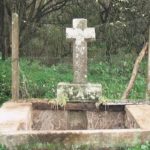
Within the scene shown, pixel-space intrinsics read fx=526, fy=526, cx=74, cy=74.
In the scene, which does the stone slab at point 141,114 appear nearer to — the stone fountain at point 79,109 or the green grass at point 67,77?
the stone fountain at point 79,109

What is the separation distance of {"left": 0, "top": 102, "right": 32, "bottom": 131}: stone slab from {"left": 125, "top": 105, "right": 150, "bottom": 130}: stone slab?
5.18 ft

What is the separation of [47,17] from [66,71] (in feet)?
15.3

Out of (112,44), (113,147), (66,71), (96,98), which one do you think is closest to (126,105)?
(96,98)

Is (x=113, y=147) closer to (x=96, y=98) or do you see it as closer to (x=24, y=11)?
(x=96, y=98)

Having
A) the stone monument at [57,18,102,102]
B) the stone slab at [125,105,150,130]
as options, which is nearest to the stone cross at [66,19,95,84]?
the stone monument at [57,18,102,102]

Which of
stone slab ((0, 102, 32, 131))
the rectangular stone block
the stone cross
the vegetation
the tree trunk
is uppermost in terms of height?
the tree trunk

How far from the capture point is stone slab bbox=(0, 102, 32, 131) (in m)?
7.03

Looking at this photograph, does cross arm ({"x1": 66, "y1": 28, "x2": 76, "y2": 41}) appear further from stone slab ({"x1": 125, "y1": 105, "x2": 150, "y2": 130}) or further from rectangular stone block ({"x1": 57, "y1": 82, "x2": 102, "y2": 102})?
stone slab ({"x1": 125, "y1": 105, "x2": 150, "y2": 130})

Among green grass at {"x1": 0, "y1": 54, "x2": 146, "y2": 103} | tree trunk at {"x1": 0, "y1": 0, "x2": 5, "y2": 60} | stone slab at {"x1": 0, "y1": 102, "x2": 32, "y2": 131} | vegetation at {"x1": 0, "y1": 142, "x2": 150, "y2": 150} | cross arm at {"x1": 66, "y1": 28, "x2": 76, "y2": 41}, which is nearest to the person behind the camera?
vegetation at {"x1": 0, "y1": 142, "x2": 150, "y2": 150}

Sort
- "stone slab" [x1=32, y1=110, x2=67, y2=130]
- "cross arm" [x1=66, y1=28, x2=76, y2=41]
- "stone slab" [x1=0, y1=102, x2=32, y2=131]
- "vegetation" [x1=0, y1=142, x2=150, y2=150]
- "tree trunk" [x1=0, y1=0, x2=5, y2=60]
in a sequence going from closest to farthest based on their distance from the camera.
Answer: "vegetation" [x1=0, y1=142, x2=150, y2=150]
"stone slab" [x1=0, y1=102, x2=32, y2=131]
"stone slab" [x1=32, y1=110, x2=67, y2=130]
"cross arm" [x1=66, y1=28, x2=76, y2=41]
"tree trunk" [x1=0, y1=0, x2=5, y2=60]

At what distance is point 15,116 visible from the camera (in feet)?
25.3

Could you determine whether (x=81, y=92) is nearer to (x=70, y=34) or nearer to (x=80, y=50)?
(x=80, y=50)

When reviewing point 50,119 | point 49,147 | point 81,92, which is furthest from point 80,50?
point 49,147

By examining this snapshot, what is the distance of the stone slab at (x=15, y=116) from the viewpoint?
703 centimetres
